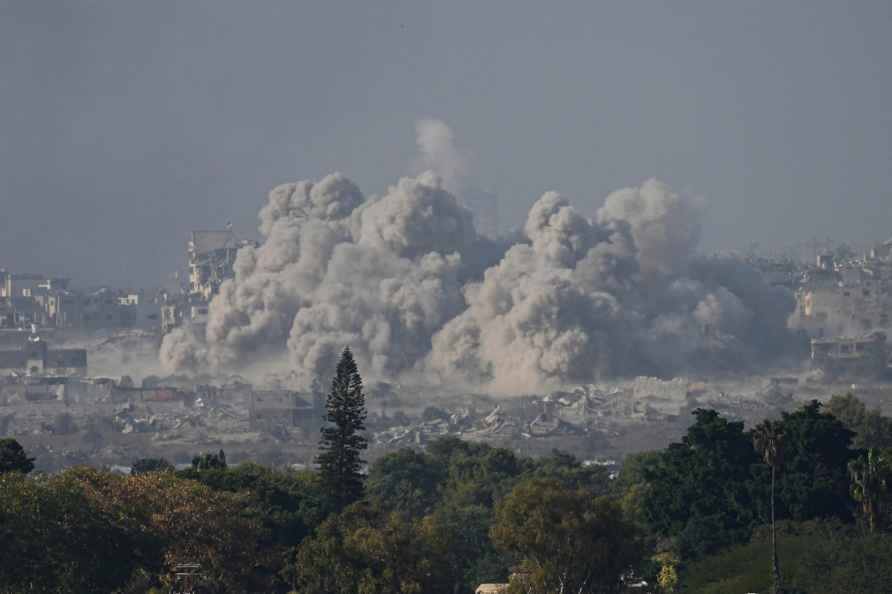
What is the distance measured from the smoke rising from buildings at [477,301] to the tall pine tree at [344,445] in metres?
63.8

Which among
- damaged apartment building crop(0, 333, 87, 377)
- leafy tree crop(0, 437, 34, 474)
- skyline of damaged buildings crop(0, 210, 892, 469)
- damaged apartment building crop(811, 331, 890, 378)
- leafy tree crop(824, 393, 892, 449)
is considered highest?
damaged apartment building crop(0, 333, 87, 377)

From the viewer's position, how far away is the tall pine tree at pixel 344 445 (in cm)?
6681

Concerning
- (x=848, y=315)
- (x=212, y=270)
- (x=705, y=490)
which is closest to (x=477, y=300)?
(x=848, y=315)

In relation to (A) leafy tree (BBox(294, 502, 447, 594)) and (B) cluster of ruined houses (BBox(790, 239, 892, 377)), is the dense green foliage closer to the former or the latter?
(A) leafy tree (BBox(294, 502, 447, 594))

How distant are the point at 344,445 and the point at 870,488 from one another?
47.5 feet

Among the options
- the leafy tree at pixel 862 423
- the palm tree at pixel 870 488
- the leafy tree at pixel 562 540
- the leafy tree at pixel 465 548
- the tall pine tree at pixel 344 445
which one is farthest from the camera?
the leafy tree at pixel 862 423

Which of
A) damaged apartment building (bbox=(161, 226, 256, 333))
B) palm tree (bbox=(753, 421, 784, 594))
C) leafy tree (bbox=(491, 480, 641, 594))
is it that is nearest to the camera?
palm tree (bbox=(753, 421, 784, 594))

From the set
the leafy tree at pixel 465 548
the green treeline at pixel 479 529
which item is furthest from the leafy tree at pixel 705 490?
the leafy tree at pixel 465 548

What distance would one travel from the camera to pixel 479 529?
70.7 meters

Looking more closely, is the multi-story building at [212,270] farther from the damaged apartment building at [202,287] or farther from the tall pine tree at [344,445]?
the tall pine tree at [344,445]

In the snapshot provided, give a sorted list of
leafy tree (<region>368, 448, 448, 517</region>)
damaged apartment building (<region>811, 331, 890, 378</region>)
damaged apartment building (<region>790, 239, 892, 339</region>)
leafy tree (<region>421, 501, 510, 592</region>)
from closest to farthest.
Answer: leafy tree (<region>421, 501, 510, 592</region>)
leafy tree (<region>368, 448, 448, 517</region>)
damaged apartment building (<region>811, 331, 890, 378</region>)
damaged apartment building (<region>790, 239, 892, 339</region>)

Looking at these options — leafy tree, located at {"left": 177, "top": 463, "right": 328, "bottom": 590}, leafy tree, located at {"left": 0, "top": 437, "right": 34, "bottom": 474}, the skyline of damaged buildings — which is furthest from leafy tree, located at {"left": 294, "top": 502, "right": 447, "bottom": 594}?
the skyline of damaged buildings

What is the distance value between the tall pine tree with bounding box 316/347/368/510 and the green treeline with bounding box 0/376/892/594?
0.20ft

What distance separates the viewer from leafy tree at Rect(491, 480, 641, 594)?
57250mm
